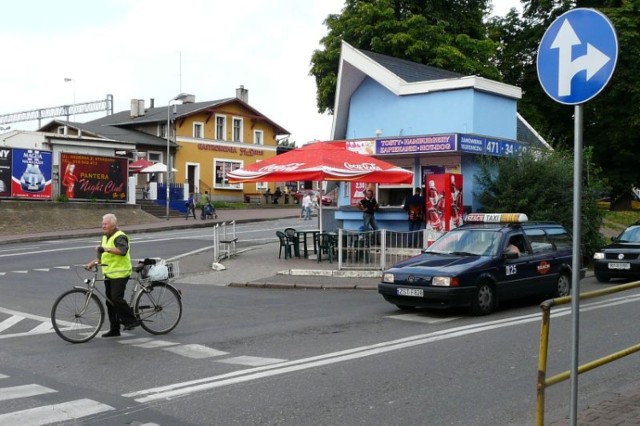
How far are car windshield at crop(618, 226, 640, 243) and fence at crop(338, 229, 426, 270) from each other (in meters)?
5.37

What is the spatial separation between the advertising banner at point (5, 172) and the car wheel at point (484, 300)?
88.8 ft

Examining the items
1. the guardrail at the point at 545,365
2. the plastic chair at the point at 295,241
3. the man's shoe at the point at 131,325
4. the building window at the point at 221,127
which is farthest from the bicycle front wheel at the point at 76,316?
the building window at the point at 221,127

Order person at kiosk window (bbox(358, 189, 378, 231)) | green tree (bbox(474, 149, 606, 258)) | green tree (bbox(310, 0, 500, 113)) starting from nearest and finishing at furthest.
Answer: green tree (bbox(474, 149, 606, 258)), person at kiosk window (bbox(358, 189, 378, 231)), green tree (bbox(310, 0, 500, 113))

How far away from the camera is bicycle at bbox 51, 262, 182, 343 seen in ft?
31.2

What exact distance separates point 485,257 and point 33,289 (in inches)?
→ 388

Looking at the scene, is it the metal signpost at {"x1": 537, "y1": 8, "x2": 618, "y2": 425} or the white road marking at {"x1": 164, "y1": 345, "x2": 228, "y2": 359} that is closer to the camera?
the metal signpost at {"x1": 537, "y1": 8, "x2": 618, "y2": 425}

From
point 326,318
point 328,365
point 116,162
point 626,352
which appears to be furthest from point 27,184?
point 626,352

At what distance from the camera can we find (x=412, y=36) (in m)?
39.1

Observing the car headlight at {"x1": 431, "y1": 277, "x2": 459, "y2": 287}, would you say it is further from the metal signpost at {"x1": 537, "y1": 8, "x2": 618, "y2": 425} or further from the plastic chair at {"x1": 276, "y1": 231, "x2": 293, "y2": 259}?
the plastic chair at {"x1": 276, "y1": 231, "x2": 293, "y2": 259}

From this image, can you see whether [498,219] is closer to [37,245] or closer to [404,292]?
[404,292]

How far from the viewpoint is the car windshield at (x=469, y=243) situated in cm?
1250

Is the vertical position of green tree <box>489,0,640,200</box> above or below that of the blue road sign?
above

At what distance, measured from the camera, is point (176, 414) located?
5.98m

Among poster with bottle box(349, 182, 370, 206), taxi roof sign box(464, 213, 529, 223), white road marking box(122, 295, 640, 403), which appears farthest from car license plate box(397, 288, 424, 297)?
poster with bottle box(349, 182, 370, 206)
